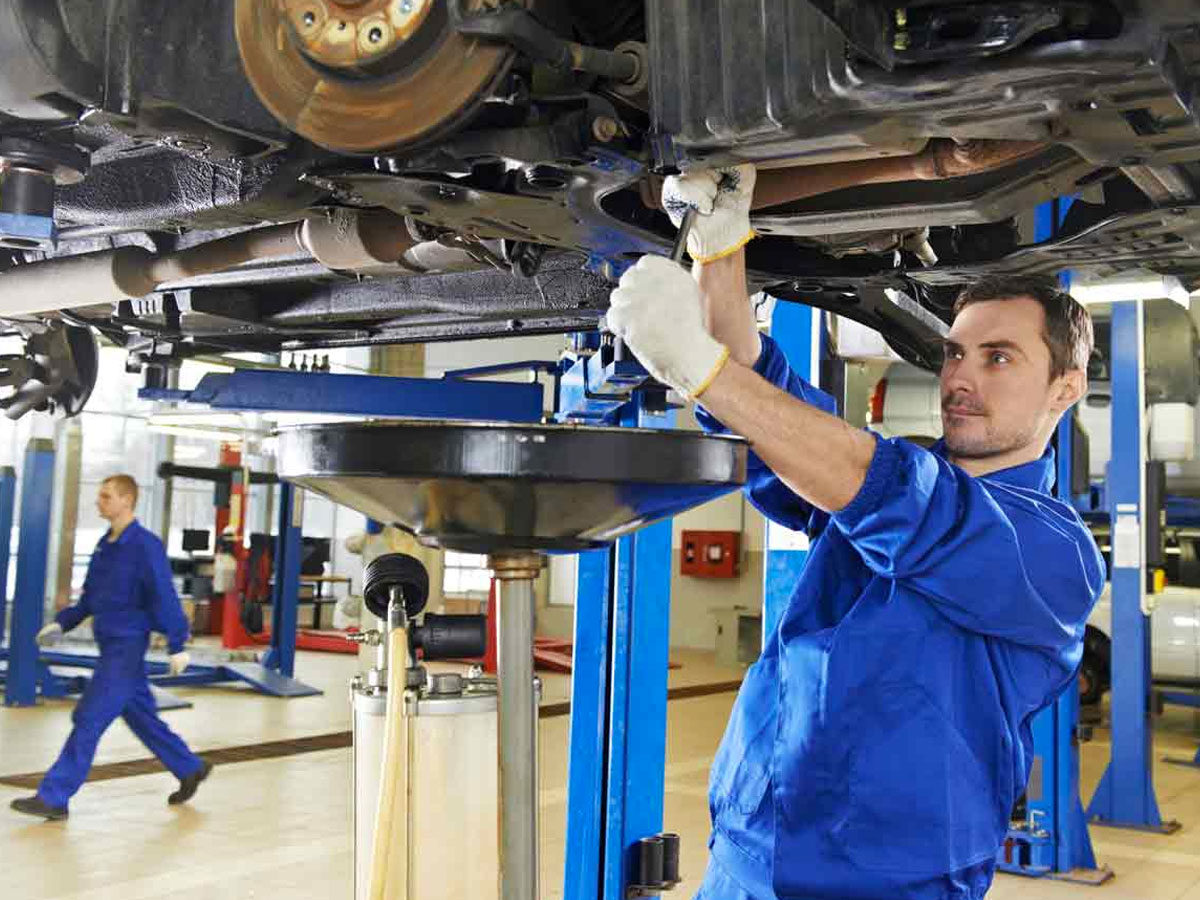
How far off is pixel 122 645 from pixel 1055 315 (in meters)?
5.35

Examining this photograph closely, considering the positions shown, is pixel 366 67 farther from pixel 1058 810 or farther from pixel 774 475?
pixel 1058 810

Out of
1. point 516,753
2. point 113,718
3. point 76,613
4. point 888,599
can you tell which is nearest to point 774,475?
point 888,599

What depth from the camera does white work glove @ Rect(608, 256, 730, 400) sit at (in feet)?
5.39

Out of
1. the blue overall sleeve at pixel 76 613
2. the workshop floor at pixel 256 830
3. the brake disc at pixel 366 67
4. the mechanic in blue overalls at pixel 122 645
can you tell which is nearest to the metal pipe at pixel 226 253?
the brake disc at pixel 366 67

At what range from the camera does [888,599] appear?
1.98 m

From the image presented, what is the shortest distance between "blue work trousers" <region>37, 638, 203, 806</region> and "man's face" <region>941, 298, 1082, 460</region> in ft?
16.4

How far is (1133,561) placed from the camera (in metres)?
6.32

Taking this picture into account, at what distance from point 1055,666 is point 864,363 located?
1.76 meters

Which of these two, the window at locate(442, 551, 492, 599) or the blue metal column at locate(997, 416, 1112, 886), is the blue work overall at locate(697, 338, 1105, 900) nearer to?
the blue metal column at locate(997, 416, 1112, 886)

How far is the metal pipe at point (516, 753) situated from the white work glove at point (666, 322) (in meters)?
0.35

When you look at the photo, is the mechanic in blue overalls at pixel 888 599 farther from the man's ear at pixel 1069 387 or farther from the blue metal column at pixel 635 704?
the blue metal column at pixel 635 704

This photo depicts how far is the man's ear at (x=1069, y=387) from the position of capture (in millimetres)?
2184

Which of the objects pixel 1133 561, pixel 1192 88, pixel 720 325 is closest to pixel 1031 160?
pixel 1192 88

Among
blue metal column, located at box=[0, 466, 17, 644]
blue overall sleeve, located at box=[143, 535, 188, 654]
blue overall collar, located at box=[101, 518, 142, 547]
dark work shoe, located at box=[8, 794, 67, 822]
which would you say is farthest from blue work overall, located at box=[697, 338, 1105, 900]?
blue metal column, located at box=[0, 466, 17, 644]
